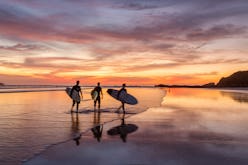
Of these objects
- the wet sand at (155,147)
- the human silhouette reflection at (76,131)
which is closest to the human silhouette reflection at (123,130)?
the wet sand at (155,147)

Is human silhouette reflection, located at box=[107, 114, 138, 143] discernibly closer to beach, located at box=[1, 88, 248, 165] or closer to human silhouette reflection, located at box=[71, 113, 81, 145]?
beach, located at box=[1, 88, 248, 165]

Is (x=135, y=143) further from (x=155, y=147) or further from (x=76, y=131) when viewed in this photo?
(x=76, y=131)

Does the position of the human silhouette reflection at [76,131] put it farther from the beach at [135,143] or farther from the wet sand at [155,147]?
the wet sand at [155,147]

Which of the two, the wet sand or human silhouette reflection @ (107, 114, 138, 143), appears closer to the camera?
the wet sand

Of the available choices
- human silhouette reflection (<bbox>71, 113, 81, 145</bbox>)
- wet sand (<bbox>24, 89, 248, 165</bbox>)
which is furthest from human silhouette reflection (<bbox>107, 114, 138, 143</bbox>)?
human silhouette reflection (<bbox>71, 113, 81, 145</bbox>)

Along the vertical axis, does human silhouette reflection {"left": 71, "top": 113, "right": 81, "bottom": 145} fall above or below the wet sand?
above

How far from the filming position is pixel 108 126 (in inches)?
691

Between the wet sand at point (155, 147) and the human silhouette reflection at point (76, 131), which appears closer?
the wet sand at point (155, 147)

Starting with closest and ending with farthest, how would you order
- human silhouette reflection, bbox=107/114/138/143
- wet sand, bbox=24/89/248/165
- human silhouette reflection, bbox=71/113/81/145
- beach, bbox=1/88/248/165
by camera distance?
wet sand, bbox=24/89/248/165, beach, bbox=1/88/248/165, human silhouette reflection, bbox=71/113/81/145, human silhouette reflection, bbox=107/114/138/143

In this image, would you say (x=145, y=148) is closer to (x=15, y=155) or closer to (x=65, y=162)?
(x=65, y=162)

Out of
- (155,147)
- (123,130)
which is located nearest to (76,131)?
(123,130)

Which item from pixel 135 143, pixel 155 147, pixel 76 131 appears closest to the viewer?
pixel 155 147

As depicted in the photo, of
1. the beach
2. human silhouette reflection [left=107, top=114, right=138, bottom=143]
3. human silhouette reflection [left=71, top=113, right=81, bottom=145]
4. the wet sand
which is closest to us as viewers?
the wet sand

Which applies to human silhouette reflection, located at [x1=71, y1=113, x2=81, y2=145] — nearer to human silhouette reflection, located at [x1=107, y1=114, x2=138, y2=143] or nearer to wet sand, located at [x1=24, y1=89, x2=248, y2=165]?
wet sand, located at [x1=24, y1=89, x2=248, y2=165]
